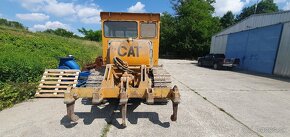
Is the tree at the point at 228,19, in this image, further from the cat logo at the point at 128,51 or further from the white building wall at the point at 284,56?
the cat logo at the point at 128,51

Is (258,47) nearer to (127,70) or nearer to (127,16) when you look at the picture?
(127,16)

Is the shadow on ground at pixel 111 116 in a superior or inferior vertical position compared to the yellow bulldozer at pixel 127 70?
inferior

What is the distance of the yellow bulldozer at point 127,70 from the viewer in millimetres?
4125

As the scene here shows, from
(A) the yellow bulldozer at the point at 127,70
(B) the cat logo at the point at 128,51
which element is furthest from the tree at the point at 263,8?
(B) the cat logo at the point at 128,51

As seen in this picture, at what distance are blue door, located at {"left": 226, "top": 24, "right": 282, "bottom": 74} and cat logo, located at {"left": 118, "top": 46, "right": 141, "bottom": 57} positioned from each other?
14449 millimetres

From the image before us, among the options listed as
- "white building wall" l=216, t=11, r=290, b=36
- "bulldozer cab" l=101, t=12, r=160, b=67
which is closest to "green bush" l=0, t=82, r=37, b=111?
"bulldozer cab" l=101, t=12, r=160, b=67

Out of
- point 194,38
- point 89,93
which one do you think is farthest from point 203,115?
point 194,38

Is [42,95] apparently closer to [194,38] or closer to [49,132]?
[49,132]

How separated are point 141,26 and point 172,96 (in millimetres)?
2871

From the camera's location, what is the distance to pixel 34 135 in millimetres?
3732

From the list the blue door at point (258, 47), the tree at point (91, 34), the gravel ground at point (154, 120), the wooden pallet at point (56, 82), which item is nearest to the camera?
the gravel ground at point (154, 120)

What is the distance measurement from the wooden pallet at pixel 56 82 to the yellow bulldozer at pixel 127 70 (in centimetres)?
144

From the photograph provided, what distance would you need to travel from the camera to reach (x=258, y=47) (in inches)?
693

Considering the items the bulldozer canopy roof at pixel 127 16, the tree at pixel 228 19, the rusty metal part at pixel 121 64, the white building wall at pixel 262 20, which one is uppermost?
the tree at pixel 228 19
